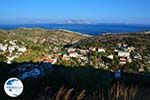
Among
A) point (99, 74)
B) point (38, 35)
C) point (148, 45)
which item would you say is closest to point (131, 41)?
point (148, 45)

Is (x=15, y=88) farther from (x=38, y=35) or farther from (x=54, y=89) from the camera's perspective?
(x=38, y=35)

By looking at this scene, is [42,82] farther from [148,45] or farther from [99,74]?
[148,45]

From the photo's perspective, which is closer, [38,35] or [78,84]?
[78,84]

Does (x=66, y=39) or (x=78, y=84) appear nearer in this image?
(x=78, y=84)

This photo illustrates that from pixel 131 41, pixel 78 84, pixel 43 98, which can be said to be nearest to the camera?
pixel 43 98

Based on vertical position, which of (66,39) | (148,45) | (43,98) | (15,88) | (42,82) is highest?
(15,88)

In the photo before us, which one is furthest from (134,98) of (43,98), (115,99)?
(43,98)

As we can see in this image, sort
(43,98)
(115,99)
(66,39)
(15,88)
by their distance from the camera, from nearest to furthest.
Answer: (15,88) < (43,98) < (115,99) < (66,39)

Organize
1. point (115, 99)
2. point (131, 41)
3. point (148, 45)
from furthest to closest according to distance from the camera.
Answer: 1. point (131, 41)
2. point (148, 45)
3. point (115, 99)

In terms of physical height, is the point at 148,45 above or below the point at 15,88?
below
